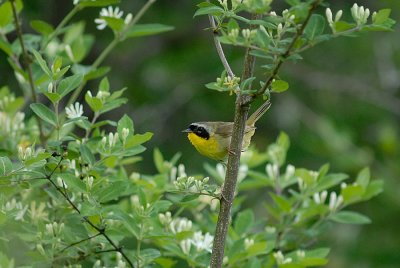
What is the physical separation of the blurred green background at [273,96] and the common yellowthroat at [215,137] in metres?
3.82

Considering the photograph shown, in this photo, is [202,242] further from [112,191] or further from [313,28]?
[313,28]

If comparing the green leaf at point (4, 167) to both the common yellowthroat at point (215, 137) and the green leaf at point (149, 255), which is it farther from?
the common yellowthroat at point (215, 137)

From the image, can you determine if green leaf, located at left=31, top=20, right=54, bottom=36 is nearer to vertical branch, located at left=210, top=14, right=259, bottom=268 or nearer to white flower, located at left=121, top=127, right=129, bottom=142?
white flower, located at left=121, top=127, right=129, bottom=142

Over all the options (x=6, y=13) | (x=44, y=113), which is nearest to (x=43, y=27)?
(x=6, y=13)

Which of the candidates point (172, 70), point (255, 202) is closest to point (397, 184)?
point (255, 202)

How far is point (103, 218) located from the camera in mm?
2832

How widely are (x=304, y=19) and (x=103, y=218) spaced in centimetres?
108

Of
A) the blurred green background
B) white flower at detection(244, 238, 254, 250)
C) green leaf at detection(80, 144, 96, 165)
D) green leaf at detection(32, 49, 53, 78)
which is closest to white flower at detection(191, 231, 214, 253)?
white flower at detection(244, 238, 254, 250)

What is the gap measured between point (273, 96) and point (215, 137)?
5858 millimetres

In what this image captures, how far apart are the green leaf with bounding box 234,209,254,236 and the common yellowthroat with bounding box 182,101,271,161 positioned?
1.32 feet

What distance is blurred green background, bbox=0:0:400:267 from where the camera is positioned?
28.9ft

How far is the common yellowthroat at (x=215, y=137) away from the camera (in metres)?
3.89

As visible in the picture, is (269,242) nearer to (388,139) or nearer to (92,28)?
(388,139)

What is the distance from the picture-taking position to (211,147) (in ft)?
13.0
